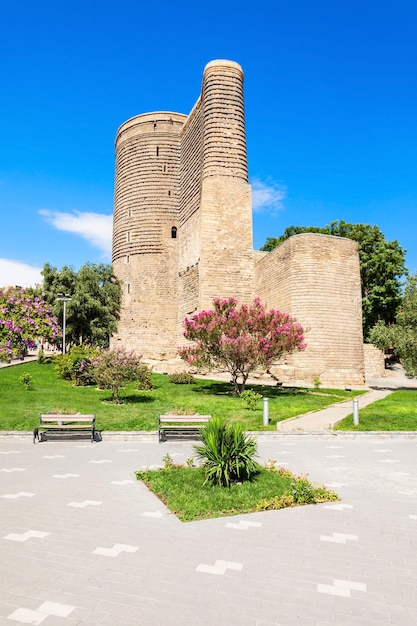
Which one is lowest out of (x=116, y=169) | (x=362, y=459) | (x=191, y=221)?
(x=362, y=459)

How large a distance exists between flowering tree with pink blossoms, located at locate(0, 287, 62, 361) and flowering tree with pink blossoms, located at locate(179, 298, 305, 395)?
20.0 ft

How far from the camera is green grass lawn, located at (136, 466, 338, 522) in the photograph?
5.72 m

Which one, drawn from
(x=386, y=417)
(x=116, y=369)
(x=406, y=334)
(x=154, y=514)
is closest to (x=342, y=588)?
(x=154, y=514)

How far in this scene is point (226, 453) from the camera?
22.5ft

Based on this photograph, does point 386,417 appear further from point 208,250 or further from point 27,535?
point 208,250

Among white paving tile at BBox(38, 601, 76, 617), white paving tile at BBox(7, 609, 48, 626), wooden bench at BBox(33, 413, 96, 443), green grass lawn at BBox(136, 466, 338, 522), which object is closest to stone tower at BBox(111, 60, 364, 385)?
wooden bench at BBox(33, 413, 96, 443)

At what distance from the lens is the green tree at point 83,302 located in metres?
30.6

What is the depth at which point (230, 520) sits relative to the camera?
5422 millimetres

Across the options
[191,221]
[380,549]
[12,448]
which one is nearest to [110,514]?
[380,549]

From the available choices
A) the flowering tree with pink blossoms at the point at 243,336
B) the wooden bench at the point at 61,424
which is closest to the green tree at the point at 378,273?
the flowering tree with pink blossoms at the point at 243,336

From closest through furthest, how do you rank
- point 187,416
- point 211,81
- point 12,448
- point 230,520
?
point 230,520
point 12,448
point 187,416
point 211,81

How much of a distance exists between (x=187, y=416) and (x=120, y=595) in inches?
310

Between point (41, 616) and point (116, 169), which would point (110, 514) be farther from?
point (116, 169)

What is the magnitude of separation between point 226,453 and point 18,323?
1176 cm
